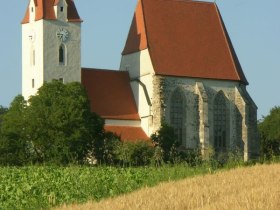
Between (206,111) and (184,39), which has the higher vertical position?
(184,39)

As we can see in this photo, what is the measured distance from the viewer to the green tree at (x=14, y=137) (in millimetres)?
64213

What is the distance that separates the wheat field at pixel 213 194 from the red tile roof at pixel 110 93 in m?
44.4

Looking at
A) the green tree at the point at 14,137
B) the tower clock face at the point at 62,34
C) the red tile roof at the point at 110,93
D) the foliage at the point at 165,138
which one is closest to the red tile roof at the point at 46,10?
the tower clock face at the point at 62,34

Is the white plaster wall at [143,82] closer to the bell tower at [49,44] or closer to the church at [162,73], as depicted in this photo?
the church at [162,73]

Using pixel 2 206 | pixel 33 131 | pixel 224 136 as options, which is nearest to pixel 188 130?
pixel 224 136

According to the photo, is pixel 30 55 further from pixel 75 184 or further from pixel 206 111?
pixel 75 184

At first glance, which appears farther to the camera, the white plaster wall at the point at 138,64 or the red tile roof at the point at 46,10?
the white plaster wall at the point at 138,64

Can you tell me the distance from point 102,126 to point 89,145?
123 inches

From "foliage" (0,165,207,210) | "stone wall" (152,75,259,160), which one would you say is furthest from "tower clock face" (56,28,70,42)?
"foliage" (0,165,207,210)

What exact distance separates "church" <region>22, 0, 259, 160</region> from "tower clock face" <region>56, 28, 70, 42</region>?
60 millimetres

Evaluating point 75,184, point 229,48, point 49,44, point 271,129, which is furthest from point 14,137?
point 75,184

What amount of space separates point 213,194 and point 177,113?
5013 centimetres

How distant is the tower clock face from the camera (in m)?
70.2

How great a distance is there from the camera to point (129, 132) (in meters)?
73.2
